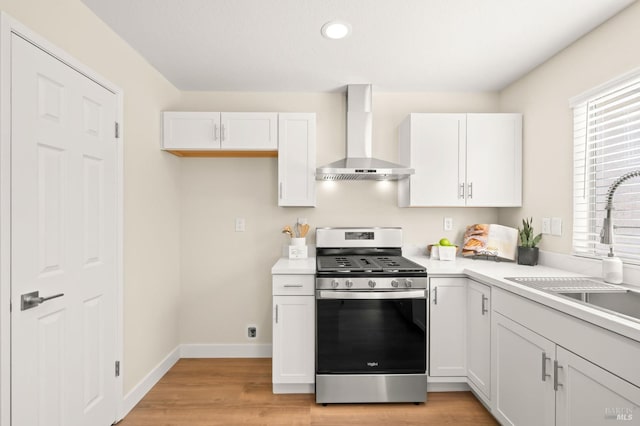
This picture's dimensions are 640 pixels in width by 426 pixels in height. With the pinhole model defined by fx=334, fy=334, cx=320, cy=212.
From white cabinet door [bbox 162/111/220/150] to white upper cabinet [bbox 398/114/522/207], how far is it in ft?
5.43

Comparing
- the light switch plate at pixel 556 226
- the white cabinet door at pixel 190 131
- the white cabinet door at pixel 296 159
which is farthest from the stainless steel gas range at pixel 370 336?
the white cabinet door at pixel 190 131

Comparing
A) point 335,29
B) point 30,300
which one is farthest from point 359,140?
point 30,300

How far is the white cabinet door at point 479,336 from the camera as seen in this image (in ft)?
7.02

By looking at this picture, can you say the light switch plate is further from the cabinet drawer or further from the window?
the cabinet drawer

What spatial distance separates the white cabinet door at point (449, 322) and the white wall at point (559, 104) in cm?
79

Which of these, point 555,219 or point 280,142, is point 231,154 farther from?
point 555,219

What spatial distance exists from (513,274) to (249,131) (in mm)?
2233

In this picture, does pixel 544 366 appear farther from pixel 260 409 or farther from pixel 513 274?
pixel 260 409

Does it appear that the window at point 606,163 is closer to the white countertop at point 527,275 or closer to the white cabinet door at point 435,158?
the white countertop at point 527,275

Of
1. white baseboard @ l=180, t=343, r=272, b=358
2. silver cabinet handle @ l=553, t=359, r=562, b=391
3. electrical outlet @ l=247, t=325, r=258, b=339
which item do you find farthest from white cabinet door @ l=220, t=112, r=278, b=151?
silver cabinet handle @ l=553, t=359, r=562, b=391

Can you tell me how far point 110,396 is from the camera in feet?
6.75

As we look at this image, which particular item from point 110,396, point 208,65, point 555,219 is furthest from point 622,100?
point 110,396

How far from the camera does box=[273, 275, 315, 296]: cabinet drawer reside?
242cm

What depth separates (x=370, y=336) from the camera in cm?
A: 232
